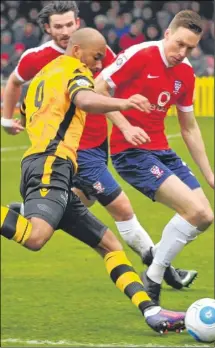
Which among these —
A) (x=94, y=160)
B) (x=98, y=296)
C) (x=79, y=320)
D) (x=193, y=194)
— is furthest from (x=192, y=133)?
(x=98, y=296)

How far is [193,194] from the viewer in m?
9.77

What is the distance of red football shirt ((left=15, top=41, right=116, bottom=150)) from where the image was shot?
10.3 metres

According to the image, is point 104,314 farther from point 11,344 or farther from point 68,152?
point 68,152

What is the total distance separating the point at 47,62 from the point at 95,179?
106 cm

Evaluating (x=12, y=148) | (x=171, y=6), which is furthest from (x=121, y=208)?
(x=171, y=6)

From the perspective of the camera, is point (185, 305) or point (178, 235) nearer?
point (178, 235)

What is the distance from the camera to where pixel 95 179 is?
1056 centimetres

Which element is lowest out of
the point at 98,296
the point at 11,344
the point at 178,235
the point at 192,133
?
the point at 98,296

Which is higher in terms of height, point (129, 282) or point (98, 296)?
point (129, 282)

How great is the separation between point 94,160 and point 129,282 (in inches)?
79.7

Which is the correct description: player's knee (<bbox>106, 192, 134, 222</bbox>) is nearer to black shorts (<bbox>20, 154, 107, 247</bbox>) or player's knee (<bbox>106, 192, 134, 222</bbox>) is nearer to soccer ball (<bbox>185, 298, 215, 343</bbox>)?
black shorts (<bbox>20, 154, 107, 247</bbox>)

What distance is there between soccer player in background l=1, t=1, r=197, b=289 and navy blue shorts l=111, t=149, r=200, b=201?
0.58 meters

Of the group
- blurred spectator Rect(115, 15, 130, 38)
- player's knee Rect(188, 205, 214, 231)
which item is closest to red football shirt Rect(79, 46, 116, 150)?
player's knee Rect(188, 205, 214, 231)

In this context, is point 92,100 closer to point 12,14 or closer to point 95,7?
point 95,7
